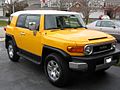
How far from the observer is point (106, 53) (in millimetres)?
5512

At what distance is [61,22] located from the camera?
6254 mm

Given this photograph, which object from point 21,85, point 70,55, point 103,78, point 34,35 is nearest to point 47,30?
point 34,35

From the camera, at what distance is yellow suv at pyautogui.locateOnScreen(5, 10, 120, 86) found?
5.06 metres

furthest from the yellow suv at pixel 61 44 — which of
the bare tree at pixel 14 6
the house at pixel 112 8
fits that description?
the bare tree at pixel 14 6

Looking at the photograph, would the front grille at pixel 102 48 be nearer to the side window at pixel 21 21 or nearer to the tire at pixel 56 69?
the tire at pixel 56 69

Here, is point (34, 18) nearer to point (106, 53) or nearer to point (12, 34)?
point (12, 34)

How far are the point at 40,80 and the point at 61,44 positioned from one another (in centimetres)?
127

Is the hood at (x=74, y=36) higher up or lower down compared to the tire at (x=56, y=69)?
higher up

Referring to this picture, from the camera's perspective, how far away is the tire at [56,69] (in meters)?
5.16

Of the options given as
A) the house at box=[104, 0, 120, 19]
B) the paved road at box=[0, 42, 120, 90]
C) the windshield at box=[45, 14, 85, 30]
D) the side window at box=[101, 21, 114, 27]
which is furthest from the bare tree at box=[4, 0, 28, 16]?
the windshield at box=[45, 14, 85, 30]

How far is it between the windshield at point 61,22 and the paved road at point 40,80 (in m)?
1.39

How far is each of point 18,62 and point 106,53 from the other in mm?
3435

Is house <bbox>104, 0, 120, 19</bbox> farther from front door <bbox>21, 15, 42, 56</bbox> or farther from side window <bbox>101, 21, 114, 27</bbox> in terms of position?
front door <bbox>21, 15, 42, 56</bbox>

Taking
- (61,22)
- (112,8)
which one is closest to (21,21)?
(61,22)
